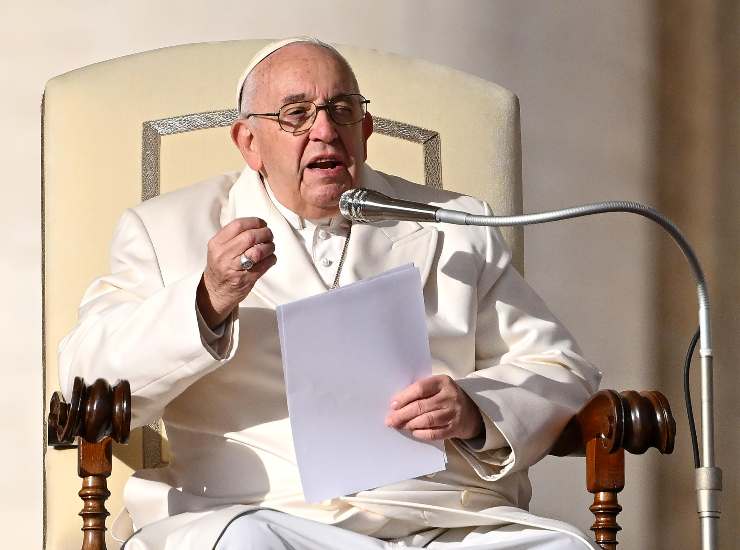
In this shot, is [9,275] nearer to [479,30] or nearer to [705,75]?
[479,30]

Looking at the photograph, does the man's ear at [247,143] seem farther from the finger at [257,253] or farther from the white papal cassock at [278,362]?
the finger at [257,253]

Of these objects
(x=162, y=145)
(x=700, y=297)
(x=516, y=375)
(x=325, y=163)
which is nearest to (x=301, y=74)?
(x=325, y=163)

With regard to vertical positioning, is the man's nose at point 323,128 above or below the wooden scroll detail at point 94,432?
above

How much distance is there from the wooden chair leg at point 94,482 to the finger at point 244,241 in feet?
1.30

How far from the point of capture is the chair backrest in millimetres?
3361

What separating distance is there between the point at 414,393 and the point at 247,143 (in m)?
0.87

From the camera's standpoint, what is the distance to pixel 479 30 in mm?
4422

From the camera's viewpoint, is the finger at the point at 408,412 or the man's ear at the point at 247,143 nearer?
the finger at the point at 408,412

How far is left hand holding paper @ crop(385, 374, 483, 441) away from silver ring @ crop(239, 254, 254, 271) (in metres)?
0.35

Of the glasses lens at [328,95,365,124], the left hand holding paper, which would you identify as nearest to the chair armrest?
the left hand holding paper

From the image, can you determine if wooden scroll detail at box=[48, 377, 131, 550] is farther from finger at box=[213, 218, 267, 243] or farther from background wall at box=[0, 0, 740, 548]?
background wall at box=[0, 0, 740, 548]

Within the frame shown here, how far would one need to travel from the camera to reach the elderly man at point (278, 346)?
262 centimetres

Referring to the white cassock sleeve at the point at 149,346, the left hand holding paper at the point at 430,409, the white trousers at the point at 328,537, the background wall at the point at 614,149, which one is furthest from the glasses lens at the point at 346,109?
the background wall at the point at 614,149

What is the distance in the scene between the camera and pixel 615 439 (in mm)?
2645
